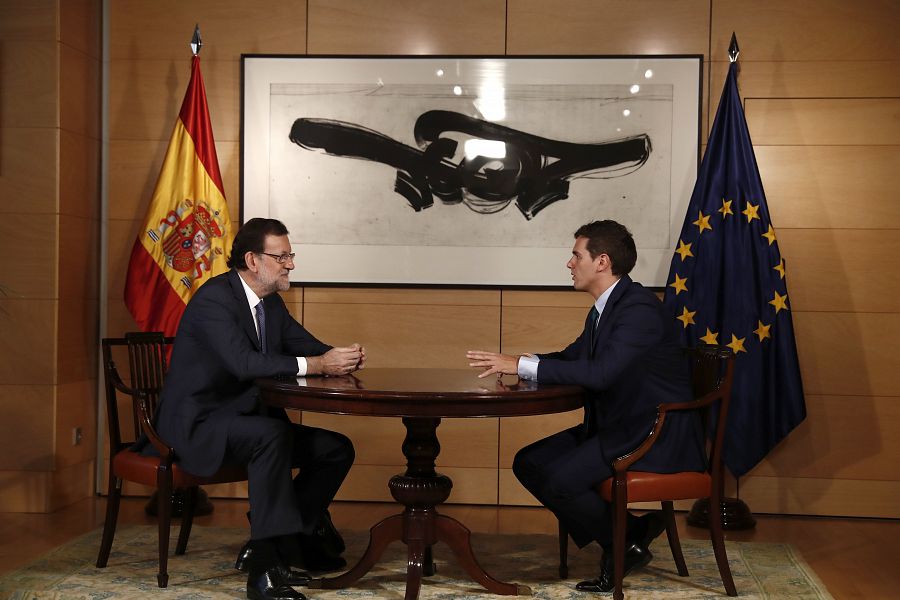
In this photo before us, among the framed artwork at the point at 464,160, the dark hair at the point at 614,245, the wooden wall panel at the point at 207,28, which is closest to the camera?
the dark hair at the point at 614,245

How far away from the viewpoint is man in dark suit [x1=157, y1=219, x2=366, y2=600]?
3.71 meters

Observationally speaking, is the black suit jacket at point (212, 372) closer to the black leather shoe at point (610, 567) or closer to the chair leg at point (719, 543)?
the black leather shoe at point (610, 567)

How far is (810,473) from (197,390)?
340 cm

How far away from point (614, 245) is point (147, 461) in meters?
1.97

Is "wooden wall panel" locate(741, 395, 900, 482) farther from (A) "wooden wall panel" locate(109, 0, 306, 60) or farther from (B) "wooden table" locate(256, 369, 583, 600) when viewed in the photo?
(A) "wooden wall panel" locate(109, 0, 306, 60)

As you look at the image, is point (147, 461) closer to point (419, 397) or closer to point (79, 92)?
point (419, 397)

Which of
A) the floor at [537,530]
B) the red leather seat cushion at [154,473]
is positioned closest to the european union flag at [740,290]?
the floor at [537,530]

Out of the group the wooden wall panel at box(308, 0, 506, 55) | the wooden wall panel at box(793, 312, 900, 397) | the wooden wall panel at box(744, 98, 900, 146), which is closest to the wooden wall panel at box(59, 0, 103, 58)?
the wooden wall panel at box(308, 0, 506, 55)

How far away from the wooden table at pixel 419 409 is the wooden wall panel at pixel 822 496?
223 centimetres

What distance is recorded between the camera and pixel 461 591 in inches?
153

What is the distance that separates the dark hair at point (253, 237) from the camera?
13.3 ft

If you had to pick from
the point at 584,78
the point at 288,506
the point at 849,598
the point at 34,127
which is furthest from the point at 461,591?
the point at 34,127

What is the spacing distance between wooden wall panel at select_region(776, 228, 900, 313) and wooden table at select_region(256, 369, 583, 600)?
2.32 m

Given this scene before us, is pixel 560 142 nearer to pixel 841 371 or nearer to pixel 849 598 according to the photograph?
pixel 841 371
